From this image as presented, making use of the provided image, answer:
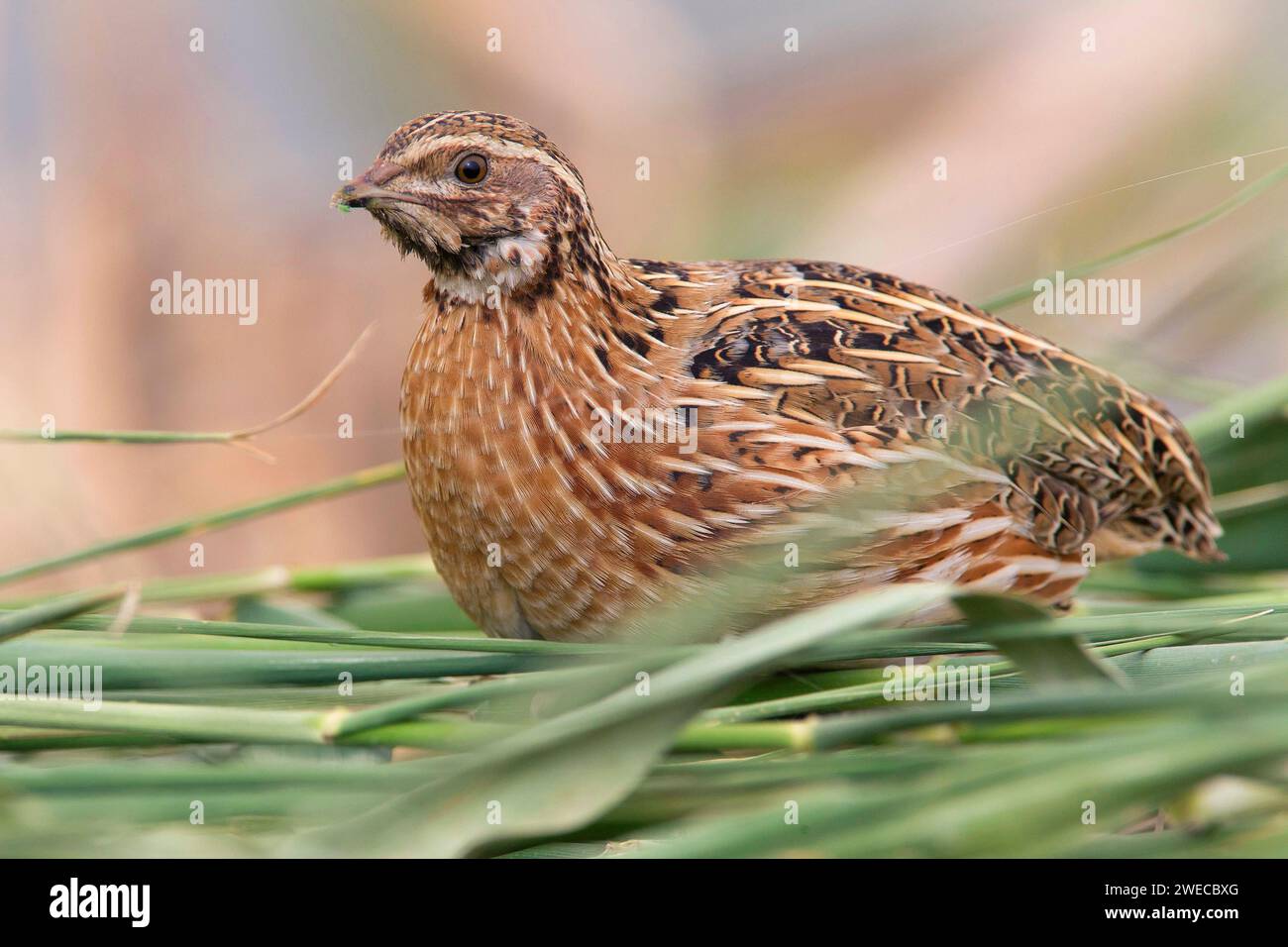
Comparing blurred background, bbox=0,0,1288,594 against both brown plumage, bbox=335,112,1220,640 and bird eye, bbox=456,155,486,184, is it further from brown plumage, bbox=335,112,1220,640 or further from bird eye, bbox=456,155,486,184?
bird eye, bbox=456,155,486,184

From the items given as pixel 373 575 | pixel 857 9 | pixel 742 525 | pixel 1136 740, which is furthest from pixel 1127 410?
pixel 857 9

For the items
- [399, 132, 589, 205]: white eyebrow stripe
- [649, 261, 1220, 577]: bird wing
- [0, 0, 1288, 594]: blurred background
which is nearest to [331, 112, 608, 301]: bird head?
[399, 132, 589, 205]: white eyebrow stripe

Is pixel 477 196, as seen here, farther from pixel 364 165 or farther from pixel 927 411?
pixel 364 165

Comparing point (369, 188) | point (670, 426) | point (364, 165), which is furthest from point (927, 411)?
point (364, 165)

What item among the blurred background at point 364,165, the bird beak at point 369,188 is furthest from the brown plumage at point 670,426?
the blurred background at point 364,165

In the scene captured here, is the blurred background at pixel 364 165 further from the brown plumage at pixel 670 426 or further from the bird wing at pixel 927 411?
the brown plumage at pixel 670 426

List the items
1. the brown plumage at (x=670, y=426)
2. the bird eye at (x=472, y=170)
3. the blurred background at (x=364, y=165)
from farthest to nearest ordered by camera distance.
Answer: the blurred background at (x=364, y=165)
the bird eye at (x=472, y=170)
the brown plumage at (x=670, y=426)
